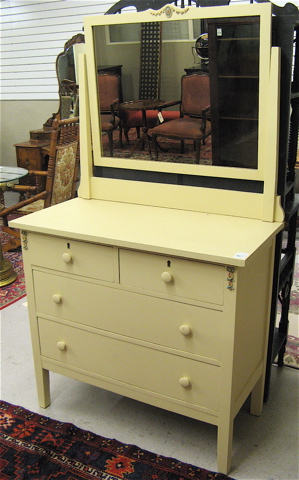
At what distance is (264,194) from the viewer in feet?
6.41

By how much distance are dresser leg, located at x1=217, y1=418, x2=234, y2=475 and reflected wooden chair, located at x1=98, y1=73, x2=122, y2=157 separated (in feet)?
4.27

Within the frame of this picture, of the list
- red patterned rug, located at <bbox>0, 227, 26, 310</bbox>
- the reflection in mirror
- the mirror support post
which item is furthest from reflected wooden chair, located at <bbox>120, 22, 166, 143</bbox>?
red patterned rug, located at <bbox>0, 227, 26, 310</bbox>

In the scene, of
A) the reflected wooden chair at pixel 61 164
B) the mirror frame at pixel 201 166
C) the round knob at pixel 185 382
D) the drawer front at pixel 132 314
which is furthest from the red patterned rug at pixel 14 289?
the round knob at pixel 185 382

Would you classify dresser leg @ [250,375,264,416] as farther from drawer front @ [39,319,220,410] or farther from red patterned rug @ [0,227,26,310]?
red patterned rug @ [0,227,26,310]

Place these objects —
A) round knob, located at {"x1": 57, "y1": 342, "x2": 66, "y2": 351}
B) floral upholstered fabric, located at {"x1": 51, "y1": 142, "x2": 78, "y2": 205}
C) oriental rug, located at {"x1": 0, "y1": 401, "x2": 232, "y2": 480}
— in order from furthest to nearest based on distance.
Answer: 1. floral upholstered fabric, located at {"x1": 51, "y1": 142, "x2": 78, "y2": 205}
2. round knob, located at {"x1": 57, "y1": 342, "x2": 66, "y2": 351}
3. oriental rug, located at {"x1": 0, "y1": 401, "x2": 232, "y2": 480}

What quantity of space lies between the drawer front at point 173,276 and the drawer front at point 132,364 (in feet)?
0.94

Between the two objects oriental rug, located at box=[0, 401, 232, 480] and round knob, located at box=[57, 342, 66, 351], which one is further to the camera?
round knob, located at box=[57, 342, 66, 351]

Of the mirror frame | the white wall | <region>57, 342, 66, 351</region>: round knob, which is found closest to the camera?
the mirror frame

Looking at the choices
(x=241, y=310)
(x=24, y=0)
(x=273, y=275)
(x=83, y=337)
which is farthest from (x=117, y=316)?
(x=24, y=0)

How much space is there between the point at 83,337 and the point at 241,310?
0.74 m

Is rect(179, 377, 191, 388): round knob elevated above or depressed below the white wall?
below

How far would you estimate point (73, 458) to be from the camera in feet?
6.66

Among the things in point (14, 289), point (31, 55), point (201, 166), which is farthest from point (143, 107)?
point (31, 55)

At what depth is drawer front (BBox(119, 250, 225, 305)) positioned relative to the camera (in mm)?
1726
